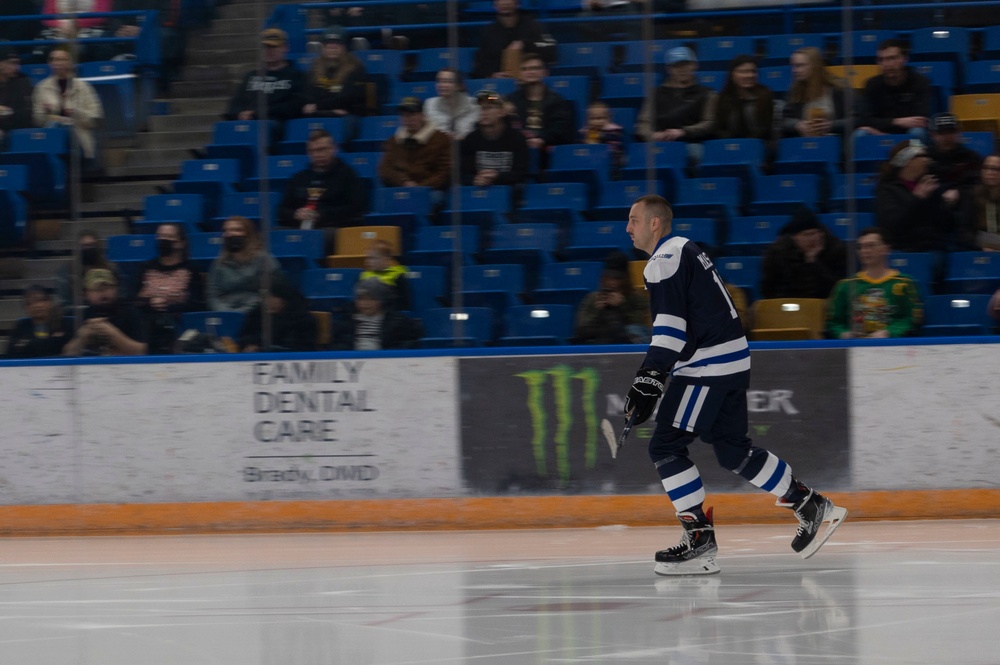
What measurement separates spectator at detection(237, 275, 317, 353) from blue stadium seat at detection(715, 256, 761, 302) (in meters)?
2.26

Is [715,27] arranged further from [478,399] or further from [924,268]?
[478,399]

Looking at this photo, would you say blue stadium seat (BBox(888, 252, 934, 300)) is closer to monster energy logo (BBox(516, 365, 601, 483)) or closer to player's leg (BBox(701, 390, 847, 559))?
monster energy logo (BBox(516, 365, 601, 483))

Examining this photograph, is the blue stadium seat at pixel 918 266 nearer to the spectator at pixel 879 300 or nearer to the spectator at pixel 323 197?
the spectator at pixel 879 300

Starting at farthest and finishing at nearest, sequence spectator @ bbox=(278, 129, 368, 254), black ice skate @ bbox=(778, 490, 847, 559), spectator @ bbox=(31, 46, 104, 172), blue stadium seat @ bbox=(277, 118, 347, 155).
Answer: spectator @ bbox=(31, 46, 104, 172), blue stadium seat @ bbox=(277, 118, 347, 155), spectator @ bbox=(278, 129, 368, 254), black ice skate @ bbox=(778, 490, 847, 559)

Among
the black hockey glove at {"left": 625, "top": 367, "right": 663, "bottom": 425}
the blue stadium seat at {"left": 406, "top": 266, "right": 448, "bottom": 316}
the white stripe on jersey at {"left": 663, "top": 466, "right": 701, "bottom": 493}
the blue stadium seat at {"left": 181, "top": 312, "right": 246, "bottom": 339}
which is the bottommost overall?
the white stripe on jersey at {"left": 663, "top": 466, "right": 701, "bottom": 493}

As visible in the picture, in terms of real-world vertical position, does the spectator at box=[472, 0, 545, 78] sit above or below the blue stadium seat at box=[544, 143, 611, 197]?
above

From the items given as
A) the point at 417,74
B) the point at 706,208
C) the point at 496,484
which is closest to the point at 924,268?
the point at 706,208

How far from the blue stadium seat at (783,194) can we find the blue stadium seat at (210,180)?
297 cm

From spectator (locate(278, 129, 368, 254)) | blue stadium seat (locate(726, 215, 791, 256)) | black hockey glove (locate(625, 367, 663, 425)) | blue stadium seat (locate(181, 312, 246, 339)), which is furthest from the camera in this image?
spectator (locate(278, 129, 368, 254))

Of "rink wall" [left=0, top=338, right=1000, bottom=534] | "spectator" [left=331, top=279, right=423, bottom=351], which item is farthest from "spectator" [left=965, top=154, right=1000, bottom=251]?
"spectator" [left=331, top=279, right=423, bottom=351]

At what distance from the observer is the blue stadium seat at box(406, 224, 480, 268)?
7.35 m

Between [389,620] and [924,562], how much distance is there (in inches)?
92.3

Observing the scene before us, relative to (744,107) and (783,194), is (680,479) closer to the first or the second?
(783,194)

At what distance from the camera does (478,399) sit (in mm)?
7242
